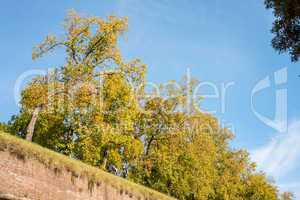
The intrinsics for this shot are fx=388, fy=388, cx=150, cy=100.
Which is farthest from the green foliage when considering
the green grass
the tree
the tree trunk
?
the tree

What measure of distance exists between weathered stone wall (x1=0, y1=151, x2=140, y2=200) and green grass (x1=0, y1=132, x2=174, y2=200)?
153 millimetres

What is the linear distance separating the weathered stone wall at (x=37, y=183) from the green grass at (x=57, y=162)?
0.15 m

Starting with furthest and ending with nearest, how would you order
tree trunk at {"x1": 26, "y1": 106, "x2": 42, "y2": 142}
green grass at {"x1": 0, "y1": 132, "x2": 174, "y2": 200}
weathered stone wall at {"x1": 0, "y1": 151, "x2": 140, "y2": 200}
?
tree trunk at {"x1": 26, "y1": 106, "x2": 42, "y2": 142}, green grass at {"x1": 0, "y1": 132, "x2": 174, "y2": 200}, weathered stone wall at {"x1": 0, "y1": 151, "x2": 140, "y2": 200}

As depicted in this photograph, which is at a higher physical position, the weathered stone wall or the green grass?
the green grass

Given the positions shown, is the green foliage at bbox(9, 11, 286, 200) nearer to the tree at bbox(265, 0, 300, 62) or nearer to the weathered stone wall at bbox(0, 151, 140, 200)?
the weathered stone wall at bbox(0, 151, 140, 200)

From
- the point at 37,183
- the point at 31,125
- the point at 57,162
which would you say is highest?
the point at 31,125

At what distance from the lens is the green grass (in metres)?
13.6

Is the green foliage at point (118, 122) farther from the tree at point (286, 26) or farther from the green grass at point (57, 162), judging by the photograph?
the tree at point (286, 26)

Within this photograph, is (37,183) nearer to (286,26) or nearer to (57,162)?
(57,162)

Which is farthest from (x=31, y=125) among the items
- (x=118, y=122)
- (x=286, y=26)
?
(x=286, y=26)

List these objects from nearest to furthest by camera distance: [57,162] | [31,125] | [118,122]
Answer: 1. [57,162]
2. [31,125]
3. [118,122]

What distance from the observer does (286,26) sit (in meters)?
9.24

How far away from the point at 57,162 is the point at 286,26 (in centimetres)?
1012

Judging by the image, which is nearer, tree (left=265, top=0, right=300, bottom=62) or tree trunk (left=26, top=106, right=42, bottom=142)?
tree (left=265, top=0, right=300, bottom=62)
